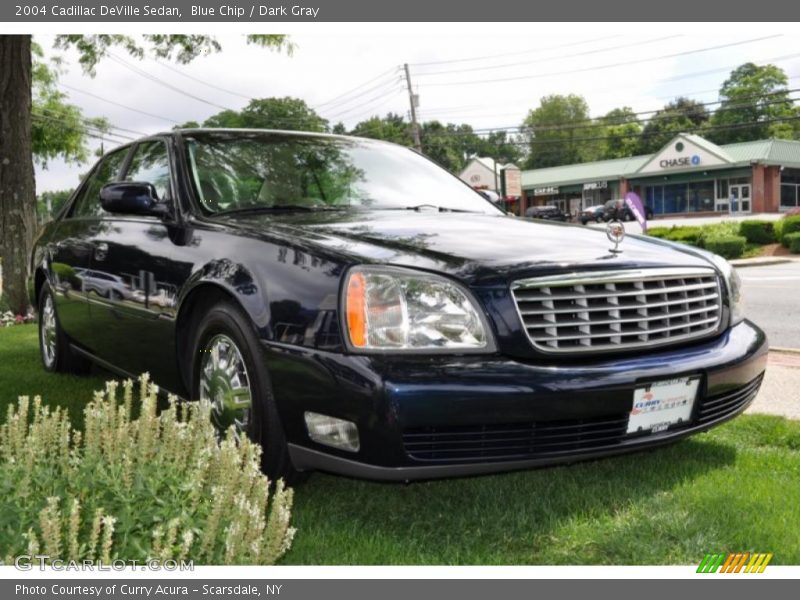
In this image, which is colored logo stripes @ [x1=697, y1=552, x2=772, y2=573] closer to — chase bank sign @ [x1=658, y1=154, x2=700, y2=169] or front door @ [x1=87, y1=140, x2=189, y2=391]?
front door @ [x1=87, y1=140, x2=189, y2=391]

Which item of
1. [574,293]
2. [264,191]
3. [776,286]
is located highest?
[264,191]

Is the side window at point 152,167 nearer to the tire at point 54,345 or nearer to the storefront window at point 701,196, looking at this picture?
the tire at point 54,345

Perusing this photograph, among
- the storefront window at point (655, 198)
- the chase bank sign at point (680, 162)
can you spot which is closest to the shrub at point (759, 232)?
the chase bank sign at point (680, 162)

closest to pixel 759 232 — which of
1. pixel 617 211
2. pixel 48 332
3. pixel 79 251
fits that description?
pixel 617 211

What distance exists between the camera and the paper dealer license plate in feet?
10.4

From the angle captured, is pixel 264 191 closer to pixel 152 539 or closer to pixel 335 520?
pixel 335 520

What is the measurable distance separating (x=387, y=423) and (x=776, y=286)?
45.9 ft

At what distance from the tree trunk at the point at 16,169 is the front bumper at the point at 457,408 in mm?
8766

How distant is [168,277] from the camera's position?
3.94 m

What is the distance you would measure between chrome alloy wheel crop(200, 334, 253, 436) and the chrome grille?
116 cm

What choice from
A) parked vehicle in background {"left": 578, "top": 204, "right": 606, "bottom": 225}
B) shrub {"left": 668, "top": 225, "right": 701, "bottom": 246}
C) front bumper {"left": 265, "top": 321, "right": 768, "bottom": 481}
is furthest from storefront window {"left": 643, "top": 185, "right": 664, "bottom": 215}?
front bumper {"left": 265, "top": 321, "right": 768, "bottom": 481}

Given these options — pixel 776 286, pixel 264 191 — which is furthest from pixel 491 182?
pixel 264 191

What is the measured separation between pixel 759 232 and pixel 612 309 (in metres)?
26.0

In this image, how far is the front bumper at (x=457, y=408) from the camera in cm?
285
